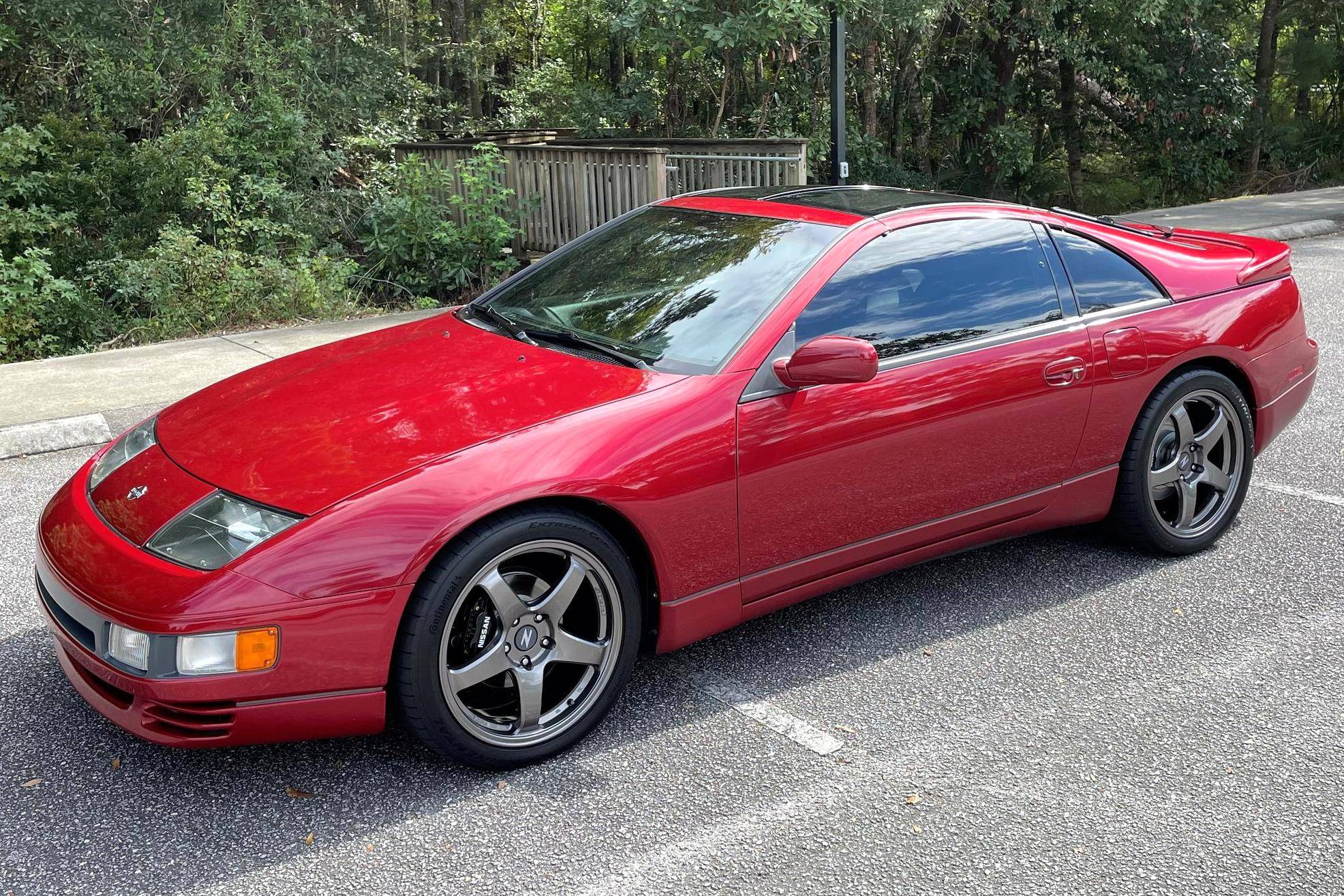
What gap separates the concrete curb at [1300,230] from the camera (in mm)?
13375

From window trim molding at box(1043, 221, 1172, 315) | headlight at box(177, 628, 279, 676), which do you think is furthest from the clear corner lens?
window trim molding at box(1043, 221, 1172, 315)

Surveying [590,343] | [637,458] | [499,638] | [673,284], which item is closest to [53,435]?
[590,343]

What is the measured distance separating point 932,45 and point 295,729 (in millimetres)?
18468

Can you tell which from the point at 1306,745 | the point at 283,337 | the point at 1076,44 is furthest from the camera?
the point at 1076,44

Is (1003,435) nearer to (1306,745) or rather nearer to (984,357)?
(984,357)

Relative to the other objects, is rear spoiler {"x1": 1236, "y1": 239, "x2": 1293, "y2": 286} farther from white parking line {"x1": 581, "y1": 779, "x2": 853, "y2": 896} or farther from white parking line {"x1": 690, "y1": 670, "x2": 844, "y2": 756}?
white parking line {"x1": 581, "y1": 779, "x2": 853, "y2": 896}

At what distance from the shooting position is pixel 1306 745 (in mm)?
3537

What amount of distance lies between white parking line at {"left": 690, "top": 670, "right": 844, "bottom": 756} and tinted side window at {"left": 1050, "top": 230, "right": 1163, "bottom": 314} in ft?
6.35

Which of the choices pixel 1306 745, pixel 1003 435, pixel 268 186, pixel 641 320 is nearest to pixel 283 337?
pixel 268 186

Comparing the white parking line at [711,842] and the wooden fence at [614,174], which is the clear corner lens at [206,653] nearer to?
the white parking line at [711,842]

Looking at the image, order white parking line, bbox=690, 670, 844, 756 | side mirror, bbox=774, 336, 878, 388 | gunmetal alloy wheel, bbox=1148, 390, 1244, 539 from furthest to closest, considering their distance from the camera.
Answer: gunmetal alloy wheel, bbox=1148, 390, 1244, 539 < side mirror, bbox=774, 336, 878, 388 < white parking line, bbox=690, 670, 844, 756

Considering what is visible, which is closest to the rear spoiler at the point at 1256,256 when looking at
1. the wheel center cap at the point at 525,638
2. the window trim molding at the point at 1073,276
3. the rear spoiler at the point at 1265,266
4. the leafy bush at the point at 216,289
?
the rear spoiler at the point at 1265,266

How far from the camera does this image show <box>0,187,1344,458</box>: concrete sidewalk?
671 centimetres

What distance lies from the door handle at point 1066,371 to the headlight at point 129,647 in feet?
9.94
